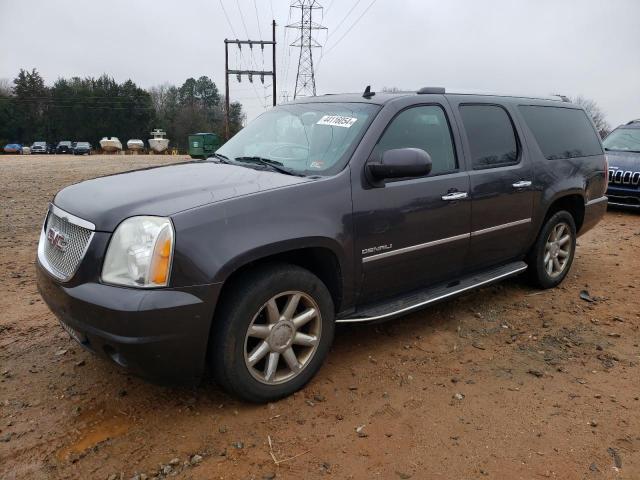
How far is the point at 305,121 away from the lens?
3812 mm

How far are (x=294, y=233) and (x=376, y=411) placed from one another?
1.13 m

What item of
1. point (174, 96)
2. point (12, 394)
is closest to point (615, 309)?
point (12, 394)

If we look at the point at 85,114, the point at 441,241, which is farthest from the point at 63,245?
the point at 85,114

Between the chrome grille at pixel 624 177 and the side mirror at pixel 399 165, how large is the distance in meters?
7.71

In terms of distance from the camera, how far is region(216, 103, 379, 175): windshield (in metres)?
3.34

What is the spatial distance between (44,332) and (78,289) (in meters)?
1.60

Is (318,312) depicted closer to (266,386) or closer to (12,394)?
(266,386)

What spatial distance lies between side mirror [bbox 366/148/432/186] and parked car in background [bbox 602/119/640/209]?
7705 mm

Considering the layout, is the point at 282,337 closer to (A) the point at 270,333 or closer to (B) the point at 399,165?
(A) the point at 270,333

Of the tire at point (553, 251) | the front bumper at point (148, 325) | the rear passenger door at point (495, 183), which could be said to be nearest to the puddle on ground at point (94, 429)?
the front bumper at point (148, 325)

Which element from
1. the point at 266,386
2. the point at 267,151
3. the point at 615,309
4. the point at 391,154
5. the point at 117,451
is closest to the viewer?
the point at 117,451

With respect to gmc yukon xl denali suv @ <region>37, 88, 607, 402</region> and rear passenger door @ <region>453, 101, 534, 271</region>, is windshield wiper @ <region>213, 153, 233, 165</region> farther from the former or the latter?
rear passenger door @ <region>453, 101, 534, 271</region>

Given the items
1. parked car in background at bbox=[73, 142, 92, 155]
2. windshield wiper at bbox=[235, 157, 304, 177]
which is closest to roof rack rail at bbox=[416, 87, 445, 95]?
windshield wiper at bbox=[235, 157, 304, 177]

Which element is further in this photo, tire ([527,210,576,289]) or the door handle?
tire ([527,210,576,289])
